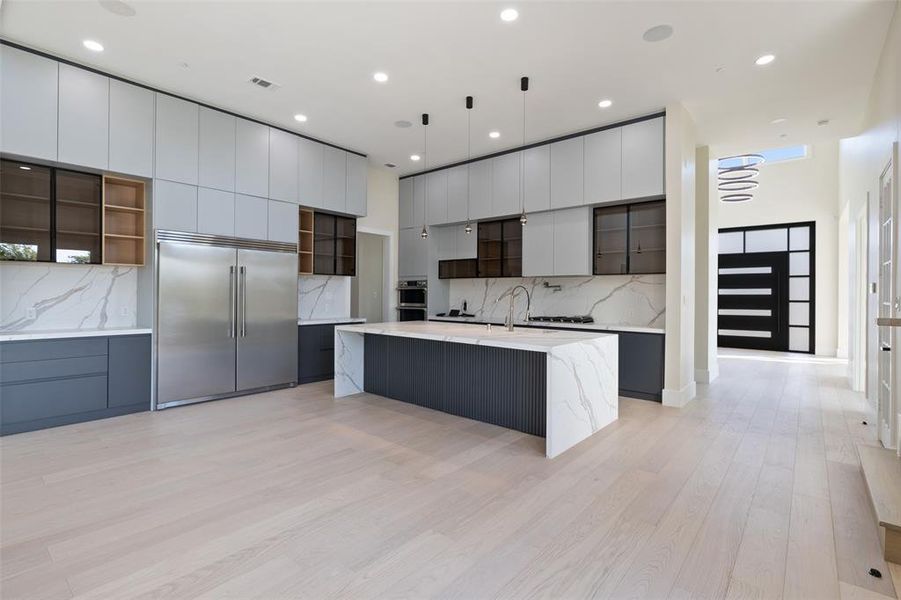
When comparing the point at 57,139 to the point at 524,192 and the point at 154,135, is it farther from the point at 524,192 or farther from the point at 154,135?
the point at 524,192

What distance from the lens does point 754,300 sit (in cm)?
968

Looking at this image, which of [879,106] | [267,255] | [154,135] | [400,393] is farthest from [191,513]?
[879,106]

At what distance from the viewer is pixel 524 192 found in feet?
19.8

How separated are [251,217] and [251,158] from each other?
0.70 metres

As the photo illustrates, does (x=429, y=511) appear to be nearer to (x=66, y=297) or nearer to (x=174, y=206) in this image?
(x=174, y=206)

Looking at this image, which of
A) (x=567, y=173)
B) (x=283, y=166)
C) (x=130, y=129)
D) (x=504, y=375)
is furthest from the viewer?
(x=567, y=173)

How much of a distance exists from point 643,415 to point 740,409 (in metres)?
1.15

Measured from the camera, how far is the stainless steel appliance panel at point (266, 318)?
5062 millimetres

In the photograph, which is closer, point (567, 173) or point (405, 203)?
Result: point (567, 173)

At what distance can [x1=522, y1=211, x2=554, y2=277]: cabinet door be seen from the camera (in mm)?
5914

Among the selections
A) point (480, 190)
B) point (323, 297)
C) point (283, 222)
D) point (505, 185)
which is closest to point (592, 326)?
point (505, 185)

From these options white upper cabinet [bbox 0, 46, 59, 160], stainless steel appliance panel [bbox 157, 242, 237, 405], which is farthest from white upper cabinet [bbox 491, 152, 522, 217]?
white upper cabinet [bbox 0, 46, 59, 160]

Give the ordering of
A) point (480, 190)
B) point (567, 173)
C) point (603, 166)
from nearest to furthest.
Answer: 1. point (603, 166)
2. point (567, 173)
3. point (480, 190)

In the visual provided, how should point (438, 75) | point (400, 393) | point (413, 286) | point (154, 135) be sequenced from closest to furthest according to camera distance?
point (438, 75) → point (154, 135) → point (400, 393) → point (413, 286)
